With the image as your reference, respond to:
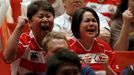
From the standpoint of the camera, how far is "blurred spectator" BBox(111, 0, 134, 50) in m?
3.85

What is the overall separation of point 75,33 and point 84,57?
0.25 metres

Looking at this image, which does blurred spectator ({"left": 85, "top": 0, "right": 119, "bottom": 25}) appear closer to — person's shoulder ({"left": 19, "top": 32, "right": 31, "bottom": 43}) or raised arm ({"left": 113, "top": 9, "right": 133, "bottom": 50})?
raised arm ({"left": 113, "top": 9, "right": 133, "bottom": 50})

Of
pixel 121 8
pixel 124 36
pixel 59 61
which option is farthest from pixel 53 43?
pixel 121 8

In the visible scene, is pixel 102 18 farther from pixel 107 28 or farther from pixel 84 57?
pixel 84 57

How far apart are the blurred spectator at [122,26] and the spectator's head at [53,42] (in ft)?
2.87

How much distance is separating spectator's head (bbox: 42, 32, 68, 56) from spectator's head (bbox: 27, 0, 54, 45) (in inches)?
6.1

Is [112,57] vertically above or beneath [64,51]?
beneath

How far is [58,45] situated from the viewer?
117 inches

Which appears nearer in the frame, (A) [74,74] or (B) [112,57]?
(A) [74,74]

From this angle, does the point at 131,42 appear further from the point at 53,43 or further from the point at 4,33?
the point at 4,33

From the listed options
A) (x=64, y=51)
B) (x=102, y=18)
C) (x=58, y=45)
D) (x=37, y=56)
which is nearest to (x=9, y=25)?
(x=102, y=18)

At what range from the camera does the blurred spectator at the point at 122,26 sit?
385 cm

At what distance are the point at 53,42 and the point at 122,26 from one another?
1.16m

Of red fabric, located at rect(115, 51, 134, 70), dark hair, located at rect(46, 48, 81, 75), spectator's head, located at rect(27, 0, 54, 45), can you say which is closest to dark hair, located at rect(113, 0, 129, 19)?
red fabric, located at rect(115, 51, 134, 70)
